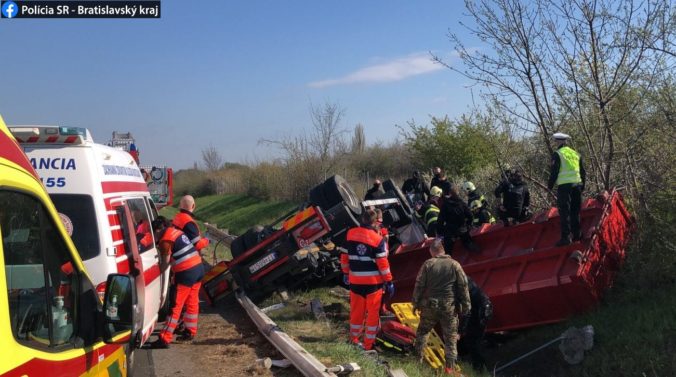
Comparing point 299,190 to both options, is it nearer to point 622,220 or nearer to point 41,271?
point 622,220

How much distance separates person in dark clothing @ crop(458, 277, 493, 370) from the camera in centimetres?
745

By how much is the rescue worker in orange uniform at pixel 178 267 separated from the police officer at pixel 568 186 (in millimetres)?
4990

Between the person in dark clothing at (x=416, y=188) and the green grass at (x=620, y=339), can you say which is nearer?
the green grass at (x=620, y=339)

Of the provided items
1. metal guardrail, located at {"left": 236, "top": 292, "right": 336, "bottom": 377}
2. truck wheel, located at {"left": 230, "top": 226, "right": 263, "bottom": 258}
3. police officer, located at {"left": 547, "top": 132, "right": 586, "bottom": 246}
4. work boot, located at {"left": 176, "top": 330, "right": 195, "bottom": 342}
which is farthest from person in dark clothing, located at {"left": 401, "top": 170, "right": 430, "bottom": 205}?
work boot, located at {"left": 176, "top": 330, "right": 195, "bottom": 342}

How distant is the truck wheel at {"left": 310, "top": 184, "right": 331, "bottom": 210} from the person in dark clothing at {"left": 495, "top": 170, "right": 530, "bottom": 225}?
10.2 feet

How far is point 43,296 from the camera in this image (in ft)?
8.54

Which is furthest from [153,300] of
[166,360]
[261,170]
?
[261,170]

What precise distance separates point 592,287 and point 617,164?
342cm

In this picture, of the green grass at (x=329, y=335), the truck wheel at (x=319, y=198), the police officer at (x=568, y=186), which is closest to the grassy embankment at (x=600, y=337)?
the green grass at (x=329, y=335)

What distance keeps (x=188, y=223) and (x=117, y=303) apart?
4.69 m

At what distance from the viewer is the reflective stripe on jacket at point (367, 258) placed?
293 inches

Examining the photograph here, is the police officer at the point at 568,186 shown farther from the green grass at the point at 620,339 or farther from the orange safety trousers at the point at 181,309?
the orange safety trousers at the point at 181,309

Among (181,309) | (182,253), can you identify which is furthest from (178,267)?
(181,309)

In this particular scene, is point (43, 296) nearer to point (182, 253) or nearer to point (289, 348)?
point (289, 348)
